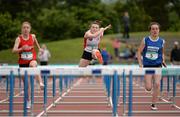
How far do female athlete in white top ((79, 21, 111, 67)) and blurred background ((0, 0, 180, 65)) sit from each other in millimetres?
7047

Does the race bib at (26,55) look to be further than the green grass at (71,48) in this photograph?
No

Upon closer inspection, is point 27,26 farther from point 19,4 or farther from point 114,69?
point 19,4

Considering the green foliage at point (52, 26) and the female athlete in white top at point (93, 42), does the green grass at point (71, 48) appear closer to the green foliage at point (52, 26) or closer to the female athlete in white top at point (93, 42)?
the green foliage at point (52, 26)

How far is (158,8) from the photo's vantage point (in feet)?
198

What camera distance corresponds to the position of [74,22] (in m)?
33.0

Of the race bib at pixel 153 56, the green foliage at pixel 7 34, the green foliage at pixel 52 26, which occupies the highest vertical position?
the green foliage at pixel 52 26

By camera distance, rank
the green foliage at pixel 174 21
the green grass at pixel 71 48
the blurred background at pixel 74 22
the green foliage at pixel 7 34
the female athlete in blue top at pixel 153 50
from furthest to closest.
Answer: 1. the green foliage at pixel 174 21
2. the green grass at pixel 71 48
3. the blurred background at pixel 74 22
4. the green foliage at pixel 7 34
5. the female athlete in blue top at pixel 153 50

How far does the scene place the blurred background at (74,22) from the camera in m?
24.7

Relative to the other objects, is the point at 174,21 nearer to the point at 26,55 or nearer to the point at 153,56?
the point at 153,56

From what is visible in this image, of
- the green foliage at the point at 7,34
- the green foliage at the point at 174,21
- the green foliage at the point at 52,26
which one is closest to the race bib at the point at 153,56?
the green foliage at the point at 7,34

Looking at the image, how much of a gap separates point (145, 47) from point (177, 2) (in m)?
49.3

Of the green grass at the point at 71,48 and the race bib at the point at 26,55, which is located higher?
the green grass at the point at 71,48

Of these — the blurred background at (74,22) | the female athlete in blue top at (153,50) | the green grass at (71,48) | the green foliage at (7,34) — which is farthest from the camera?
the green grass at (71,48)

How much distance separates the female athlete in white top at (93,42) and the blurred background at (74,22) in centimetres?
705
